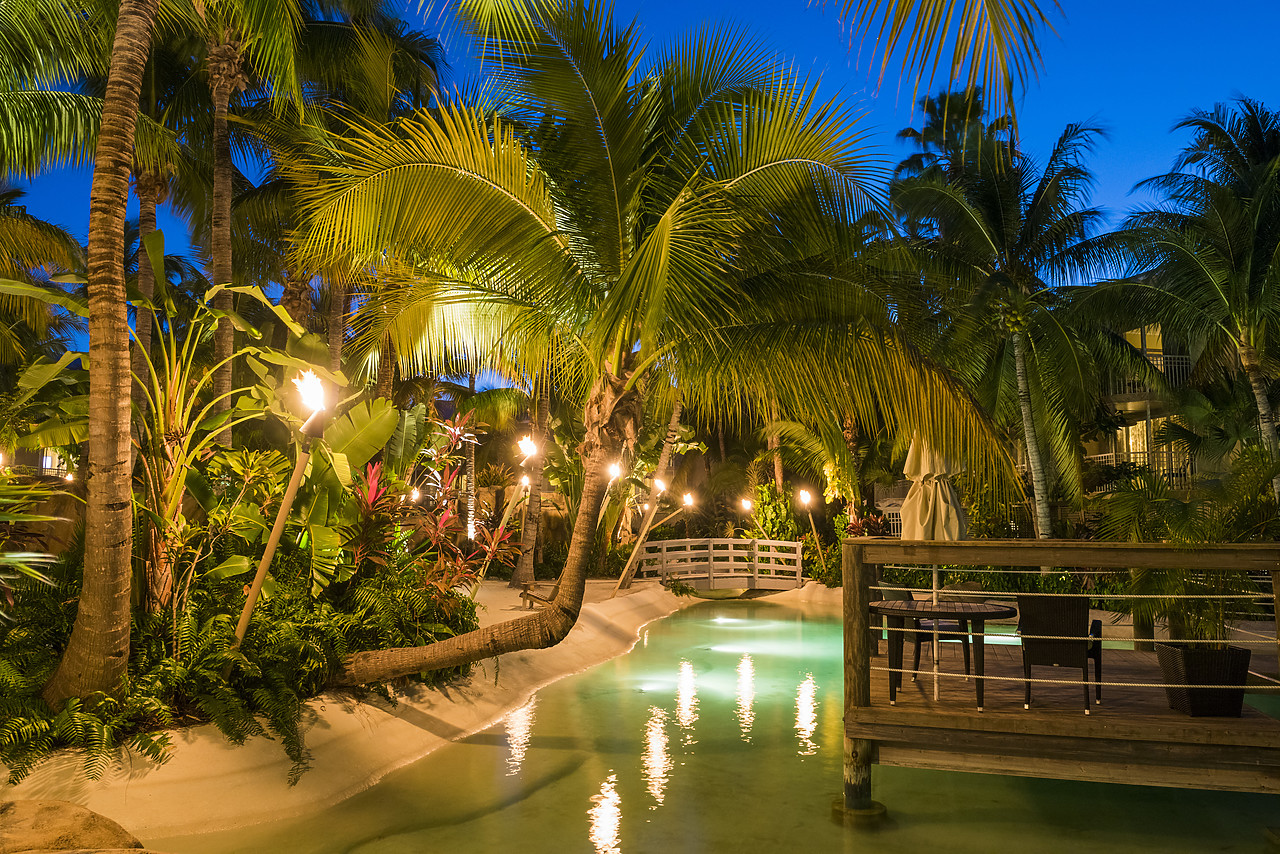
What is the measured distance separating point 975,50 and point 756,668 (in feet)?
35.0

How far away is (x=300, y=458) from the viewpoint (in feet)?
20.0

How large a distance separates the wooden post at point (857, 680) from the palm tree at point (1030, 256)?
35.2ft

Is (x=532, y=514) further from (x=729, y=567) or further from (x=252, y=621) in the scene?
(x=252, y=621)

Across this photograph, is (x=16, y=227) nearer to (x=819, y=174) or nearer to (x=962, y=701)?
(x=819, y=174)

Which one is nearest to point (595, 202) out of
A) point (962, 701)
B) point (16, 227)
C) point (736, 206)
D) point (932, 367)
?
point (736, 206)

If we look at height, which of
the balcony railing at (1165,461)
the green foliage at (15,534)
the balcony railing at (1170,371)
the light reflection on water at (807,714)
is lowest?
the light reflection on water at (807,714)

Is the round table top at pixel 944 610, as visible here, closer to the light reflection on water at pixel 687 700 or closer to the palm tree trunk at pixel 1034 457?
the light reflection on water at pixel 687 700

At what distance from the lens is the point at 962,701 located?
5871 mm

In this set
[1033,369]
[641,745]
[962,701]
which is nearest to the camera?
[962,701]

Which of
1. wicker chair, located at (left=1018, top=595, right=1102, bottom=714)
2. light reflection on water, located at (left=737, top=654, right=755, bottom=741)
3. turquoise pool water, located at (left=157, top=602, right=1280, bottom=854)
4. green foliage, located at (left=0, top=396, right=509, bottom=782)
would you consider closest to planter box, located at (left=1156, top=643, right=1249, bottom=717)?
wicker chair, located at (left=1018, top=595, right=1102, bottom=714)

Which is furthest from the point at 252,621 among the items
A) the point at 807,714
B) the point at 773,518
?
the point at 773,518

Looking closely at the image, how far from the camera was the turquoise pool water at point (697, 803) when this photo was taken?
5.31 m

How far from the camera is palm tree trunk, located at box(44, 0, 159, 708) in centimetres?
529

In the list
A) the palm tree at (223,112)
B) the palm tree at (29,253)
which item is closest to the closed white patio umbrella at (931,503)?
the palm tree at (223,112)
